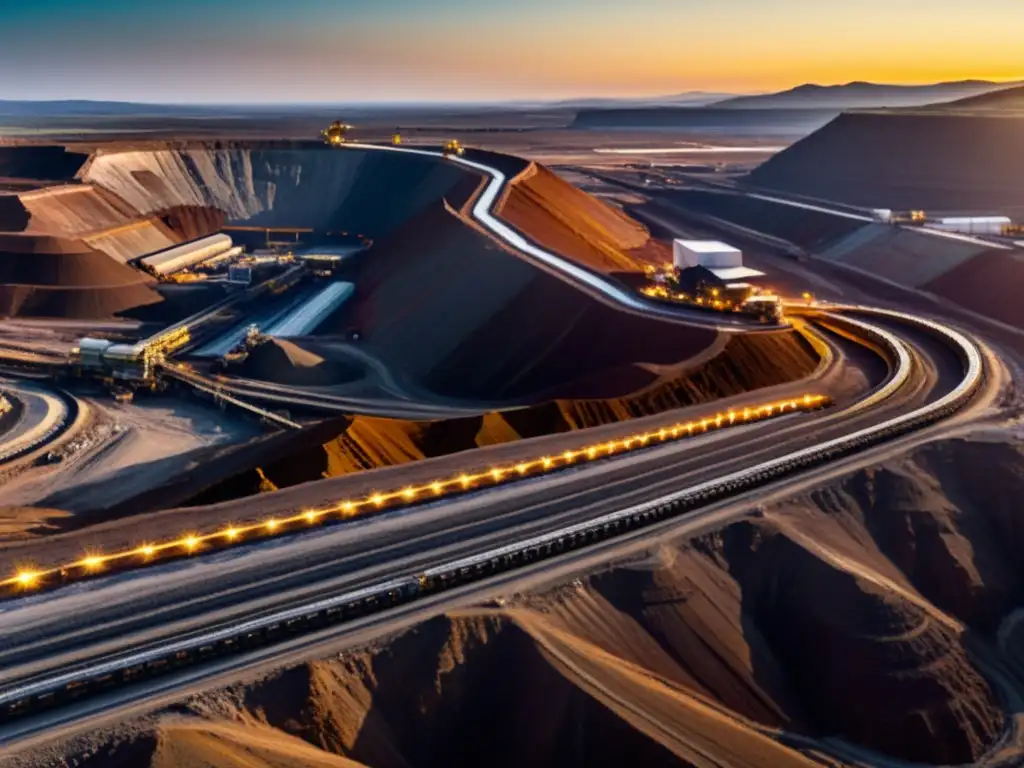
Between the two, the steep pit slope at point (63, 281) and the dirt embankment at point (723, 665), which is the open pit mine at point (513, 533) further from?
the steep pit slope at point (63, 281)

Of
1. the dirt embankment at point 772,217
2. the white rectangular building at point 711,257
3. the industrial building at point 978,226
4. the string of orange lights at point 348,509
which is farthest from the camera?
the dirt embankment at point 772,217

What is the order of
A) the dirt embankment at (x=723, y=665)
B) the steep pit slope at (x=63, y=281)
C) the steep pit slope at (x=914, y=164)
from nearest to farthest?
the dirt embankment at (x=723, y=665) → the steep pit slope at (x=63, y=281) → the steep pit slope at (x=914, y=164)

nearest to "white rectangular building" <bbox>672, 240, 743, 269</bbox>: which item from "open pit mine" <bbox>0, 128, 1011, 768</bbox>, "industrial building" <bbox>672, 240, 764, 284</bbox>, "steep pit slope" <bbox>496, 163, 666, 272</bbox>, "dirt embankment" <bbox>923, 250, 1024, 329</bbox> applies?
"industrial building" <bbox>672, 240, 764, 284</bbox>

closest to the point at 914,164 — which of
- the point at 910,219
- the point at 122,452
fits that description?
the point at 910,219

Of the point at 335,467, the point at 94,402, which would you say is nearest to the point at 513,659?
the point at 335,467

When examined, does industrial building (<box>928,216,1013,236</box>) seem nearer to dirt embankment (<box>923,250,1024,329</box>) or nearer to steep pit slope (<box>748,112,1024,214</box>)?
dirt embankment (<box>923,250,1024,329</box>)

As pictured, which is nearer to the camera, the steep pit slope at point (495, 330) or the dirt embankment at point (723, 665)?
the dirt embankment at point (723, 665)

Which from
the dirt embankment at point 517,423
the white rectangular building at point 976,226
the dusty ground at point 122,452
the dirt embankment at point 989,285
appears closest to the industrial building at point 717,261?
the dirt embankment at point 517,423
